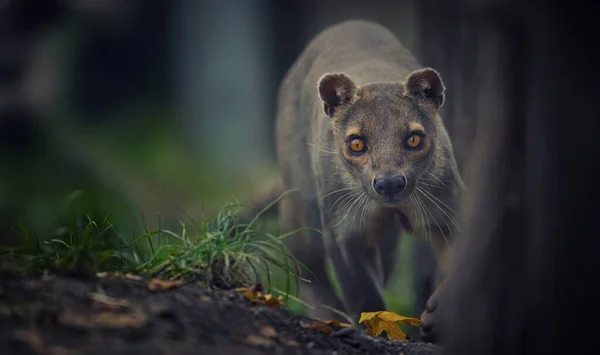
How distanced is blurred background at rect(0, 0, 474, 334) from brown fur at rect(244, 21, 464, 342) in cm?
21

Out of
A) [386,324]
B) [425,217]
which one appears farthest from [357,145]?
[386,324]

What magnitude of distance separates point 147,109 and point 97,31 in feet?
3.11

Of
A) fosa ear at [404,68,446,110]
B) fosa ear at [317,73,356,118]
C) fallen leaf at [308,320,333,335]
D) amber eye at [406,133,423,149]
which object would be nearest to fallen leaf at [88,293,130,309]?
fallen leaf at [308,320,333,335]

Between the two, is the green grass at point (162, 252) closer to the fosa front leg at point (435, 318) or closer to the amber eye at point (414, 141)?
the fosa front leg at point (435, 318)

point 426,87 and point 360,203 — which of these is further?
point 360,203

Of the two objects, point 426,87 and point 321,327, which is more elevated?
point 426,87

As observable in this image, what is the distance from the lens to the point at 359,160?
4512 millimetres

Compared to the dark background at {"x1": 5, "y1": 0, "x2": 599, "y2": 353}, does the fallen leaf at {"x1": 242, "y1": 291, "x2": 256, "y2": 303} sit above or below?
below

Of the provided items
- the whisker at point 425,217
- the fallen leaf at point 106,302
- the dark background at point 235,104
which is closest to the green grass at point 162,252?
the fallen leaf at point 106,302

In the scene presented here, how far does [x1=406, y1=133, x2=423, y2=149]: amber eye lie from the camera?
438 centimetres

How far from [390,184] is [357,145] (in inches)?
20.3

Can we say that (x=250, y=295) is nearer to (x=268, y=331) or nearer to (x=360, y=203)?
(x=268, y=331)

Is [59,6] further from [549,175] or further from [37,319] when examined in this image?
[549,175]

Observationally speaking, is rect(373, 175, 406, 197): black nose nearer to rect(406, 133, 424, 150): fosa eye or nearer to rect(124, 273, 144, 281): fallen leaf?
rect(406, 133, 424, 150): fosa eye
